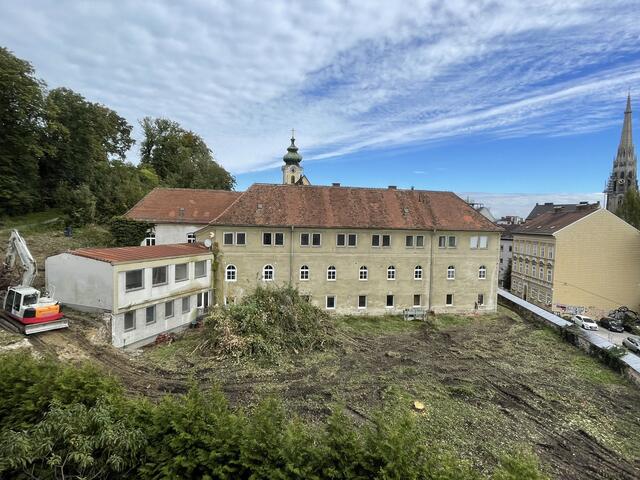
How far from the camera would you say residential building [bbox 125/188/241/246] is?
28.9 metres

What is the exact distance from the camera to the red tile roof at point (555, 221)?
3934 cm

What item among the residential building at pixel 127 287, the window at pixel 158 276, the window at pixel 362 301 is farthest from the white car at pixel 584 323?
the window at pixel 158 276

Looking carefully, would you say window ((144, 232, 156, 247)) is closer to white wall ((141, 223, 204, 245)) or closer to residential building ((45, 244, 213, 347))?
white wall ((141, 223, 204, 245))

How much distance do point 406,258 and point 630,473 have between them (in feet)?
60.6

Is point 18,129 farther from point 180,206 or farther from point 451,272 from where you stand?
point 451,272

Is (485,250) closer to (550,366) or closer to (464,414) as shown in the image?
(550,366)

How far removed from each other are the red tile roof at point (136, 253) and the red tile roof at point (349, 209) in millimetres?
3223

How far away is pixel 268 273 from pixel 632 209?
49.5 m

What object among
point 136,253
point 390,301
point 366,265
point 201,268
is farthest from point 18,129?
point 390,301

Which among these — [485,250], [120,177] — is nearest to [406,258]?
[485,250]

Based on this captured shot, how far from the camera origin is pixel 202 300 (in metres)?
24.6

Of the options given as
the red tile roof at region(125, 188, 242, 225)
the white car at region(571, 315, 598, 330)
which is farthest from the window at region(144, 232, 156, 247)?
the white car at region(571, 315, 598, 330)

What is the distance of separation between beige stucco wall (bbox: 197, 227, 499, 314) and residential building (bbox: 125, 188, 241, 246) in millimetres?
3463

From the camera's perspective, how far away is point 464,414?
14492 millimetres
